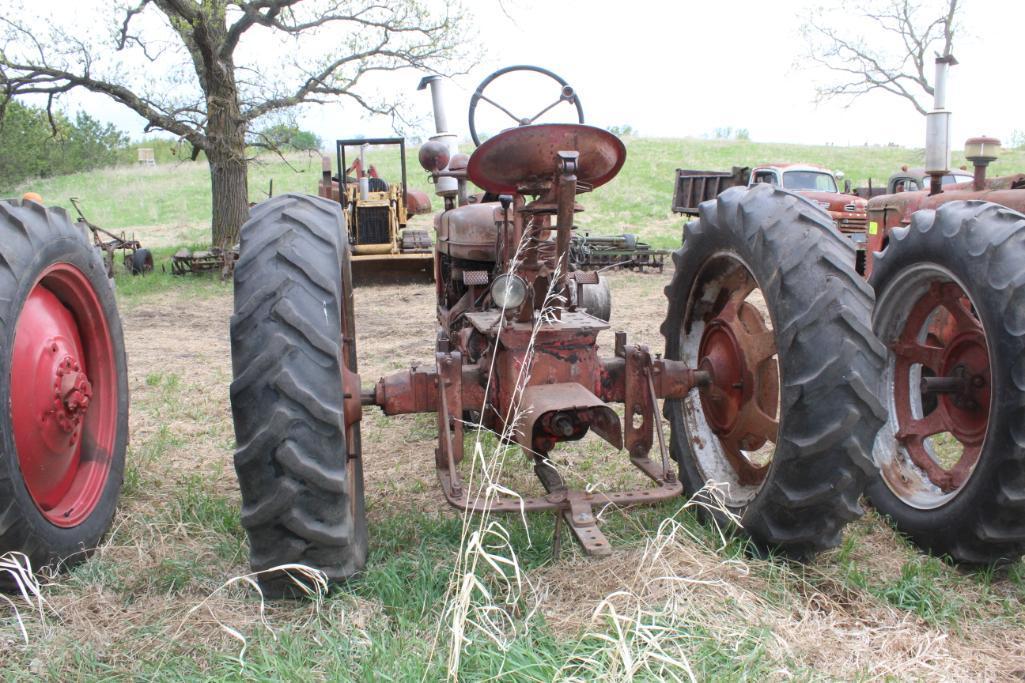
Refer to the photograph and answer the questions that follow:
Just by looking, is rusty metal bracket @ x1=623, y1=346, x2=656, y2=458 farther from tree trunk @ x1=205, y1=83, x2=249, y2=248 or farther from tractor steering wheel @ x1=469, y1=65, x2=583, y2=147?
tree trunk @ x1=205, y1=83, x2=249, y2=248

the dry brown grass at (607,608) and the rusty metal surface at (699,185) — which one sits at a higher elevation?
the rusty metal surface at (699,185)

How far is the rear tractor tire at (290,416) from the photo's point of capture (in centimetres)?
243

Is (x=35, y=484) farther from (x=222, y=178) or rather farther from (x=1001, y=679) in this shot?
(x=222, y=178)

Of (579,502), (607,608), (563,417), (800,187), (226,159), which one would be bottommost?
(607,608)

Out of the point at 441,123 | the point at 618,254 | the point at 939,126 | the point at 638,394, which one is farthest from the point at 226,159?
the point at 638,394

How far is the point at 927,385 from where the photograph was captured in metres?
3.38

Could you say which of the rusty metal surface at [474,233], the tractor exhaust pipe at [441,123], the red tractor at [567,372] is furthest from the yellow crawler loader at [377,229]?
the red tractor at [567,372]

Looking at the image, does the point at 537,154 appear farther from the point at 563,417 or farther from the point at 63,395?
the point at 63,395

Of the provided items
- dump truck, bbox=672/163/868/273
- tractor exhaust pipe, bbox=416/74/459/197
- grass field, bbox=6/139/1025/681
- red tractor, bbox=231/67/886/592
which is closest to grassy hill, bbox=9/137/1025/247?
dump truck, bbox=672/163/868/273

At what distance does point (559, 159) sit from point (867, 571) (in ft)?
6.25

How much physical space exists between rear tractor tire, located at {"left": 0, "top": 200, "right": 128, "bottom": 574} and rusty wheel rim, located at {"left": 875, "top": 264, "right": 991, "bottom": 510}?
321cm

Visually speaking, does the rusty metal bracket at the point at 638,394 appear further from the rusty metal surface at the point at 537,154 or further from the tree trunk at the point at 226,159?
the tree trunk at the point at 226,159

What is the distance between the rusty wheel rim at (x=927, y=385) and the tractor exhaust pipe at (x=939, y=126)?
263cm

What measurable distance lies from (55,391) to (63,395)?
0.03 m
